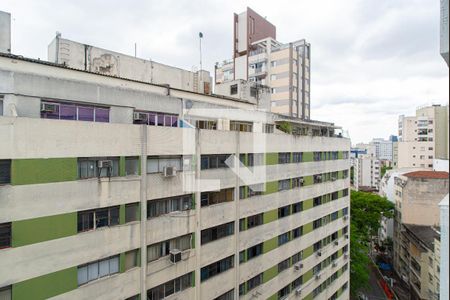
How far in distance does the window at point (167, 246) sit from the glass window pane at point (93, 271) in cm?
208

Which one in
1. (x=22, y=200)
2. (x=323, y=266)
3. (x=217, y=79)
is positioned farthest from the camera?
(x=217, y=79)

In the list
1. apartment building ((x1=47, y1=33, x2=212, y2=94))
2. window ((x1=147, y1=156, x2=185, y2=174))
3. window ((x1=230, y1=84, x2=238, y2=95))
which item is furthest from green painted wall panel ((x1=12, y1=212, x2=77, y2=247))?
window ((x1=230, y1=84, x2=238, y2=95))

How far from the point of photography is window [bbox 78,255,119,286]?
385 inches

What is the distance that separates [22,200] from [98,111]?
4215mm

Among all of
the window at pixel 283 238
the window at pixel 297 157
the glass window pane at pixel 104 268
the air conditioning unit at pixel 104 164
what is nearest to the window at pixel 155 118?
the air conditioning unit at pixel 104 164

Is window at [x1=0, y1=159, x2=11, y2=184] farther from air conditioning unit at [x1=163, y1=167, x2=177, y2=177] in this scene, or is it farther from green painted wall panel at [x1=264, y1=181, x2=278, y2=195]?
green painted wall panel at [x1=264, y1=181, x2=278, y2=195]

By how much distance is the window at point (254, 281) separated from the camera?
52.3 ft

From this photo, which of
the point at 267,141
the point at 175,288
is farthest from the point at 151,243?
the point at 267,141

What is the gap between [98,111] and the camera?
11188 mm

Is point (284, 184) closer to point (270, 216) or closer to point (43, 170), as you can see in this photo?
point (270, 216)

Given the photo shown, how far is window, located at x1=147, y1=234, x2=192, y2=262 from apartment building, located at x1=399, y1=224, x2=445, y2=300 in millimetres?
26368

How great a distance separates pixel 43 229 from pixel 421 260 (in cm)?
3649

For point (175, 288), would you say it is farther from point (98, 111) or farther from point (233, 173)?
point (98, 111)

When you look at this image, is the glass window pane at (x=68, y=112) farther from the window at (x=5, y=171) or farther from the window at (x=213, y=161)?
the window at (x=213, y=161)
